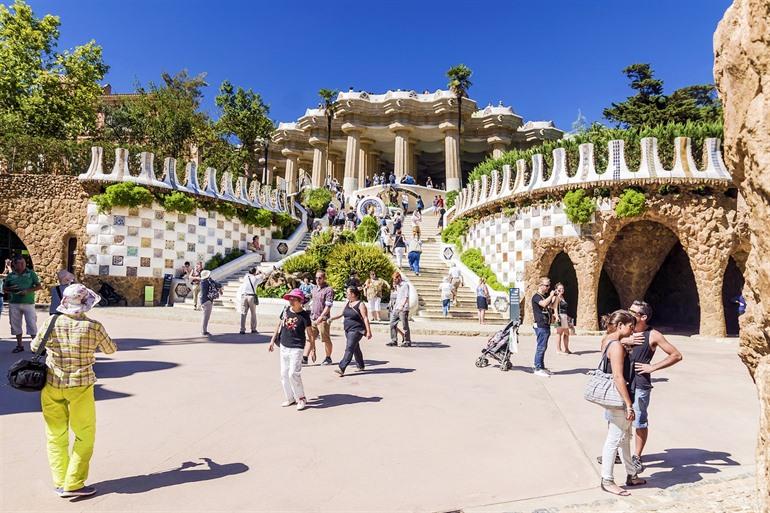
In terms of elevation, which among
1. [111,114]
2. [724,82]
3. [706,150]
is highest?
→ [111,114]

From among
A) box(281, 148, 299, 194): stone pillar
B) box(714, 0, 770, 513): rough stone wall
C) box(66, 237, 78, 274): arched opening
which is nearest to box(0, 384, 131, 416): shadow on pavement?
box(714, 0, 770, 513): rough stone wall

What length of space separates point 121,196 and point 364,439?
16.6 metres

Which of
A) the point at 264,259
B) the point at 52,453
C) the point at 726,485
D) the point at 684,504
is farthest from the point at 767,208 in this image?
the point at 264,259

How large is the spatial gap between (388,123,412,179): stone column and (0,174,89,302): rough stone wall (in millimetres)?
24457

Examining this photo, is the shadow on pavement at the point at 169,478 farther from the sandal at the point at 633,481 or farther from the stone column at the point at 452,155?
the stone column at the point at 452,155

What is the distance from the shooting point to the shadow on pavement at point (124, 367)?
6891 mm

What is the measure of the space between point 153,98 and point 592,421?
3430 cm

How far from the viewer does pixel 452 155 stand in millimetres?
37656

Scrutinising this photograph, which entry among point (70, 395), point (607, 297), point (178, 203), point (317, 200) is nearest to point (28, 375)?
point (70, 395)

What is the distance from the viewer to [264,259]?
22.0 meters

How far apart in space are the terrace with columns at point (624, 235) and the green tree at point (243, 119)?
729 inches

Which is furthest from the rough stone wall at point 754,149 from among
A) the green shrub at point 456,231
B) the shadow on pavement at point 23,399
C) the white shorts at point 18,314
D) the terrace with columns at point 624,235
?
the green shrub at point 456,231

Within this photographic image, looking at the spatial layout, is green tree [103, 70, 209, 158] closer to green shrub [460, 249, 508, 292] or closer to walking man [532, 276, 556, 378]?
green shrub [460, 249, 508, 292]

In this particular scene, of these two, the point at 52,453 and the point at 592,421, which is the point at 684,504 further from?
the point at 52,453
